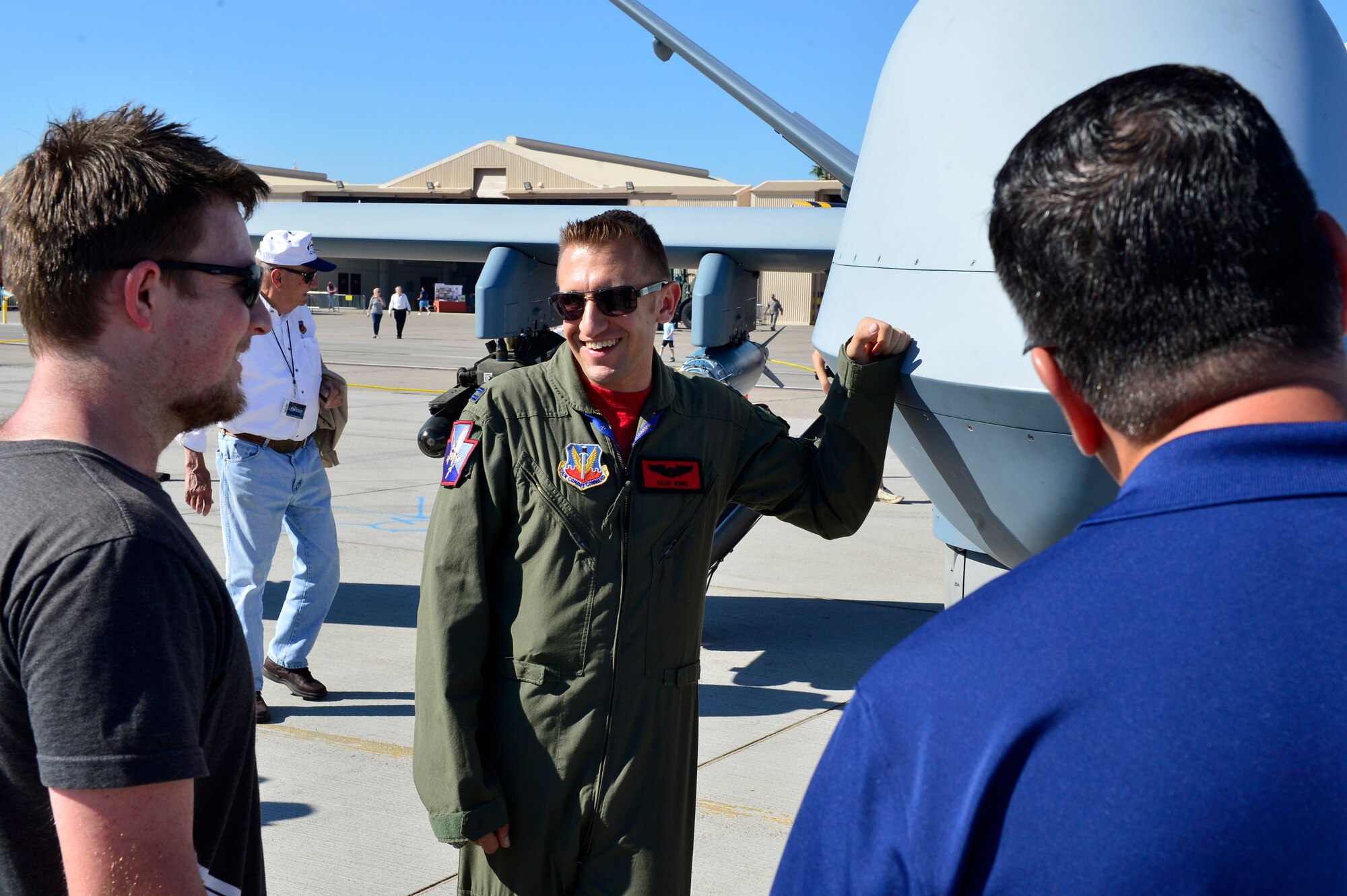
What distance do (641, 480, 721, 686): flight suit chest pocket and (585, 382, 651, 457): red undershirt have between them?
193 mm

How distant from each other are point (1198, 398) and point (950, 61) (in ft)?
5.93

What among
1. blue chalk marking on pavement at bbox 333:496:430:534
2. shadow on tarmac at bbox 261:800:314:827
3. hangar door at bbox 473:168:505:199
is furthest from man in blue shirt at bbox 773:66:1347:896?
hangar door at bbox 473:168:505:199

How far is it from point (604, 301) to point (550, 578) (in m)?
0.64

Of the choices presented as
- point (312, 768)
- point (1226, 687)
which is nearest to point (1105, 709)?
point (1226, 687)

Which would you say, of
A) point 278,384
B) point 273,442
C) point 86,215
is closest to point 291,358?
point 278,384

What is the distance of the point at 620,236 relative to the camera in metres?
2.53

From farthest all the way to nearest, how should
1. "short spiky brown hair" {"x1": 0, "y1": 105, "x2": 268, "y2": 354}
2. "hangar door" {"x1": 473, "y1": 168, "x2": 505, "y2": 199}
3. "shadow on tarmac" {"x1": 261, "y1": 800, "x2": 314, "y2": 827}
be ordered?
1. "hangar door" {"x1": 473, "y1": 168, "x2": 505, "y2": 199}
2. "shadow on tarmac" {"x1": 261, "y1": 800, "x2": 314, "y2": 827}
3. "short spiky brown hair" {"x1": 0, "y1": 105, "x2": 268, "y2": 354}

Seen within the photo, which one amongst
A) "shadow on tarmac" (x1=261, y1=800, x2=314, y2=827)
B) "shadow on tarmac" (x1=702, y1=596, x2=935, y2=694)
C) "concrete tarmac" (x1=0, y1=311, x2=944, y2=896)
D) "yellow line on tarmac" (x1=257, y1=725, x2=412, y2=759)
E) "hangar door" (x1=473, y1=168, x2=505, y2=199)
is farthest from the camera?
→ "hangar door" (x1=473, y1=168, x2=505, y2=199)

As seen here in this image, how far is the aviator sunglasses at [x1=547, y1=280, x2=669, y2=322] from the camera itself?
8.07ft

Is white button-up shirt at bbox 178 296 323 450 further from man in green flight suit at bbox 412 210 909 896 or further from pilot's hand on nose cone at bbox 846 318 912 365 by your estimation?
pilot's hand on nose cone at bbox 846 318 912 365

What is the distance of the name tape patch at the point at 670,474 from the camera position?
235cm

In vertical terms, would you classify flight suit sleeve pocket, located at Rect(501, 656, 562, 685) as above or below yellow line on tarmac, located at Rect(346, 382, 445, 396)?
above

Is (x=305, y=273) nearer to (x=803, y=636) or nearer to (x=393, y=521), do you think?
(x=803, y=636)

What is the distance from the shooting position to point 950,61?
2492 millimetres
